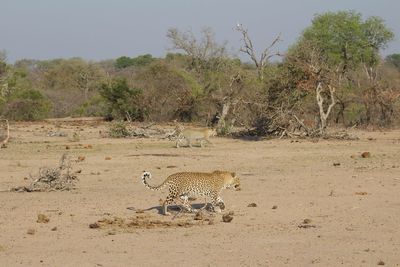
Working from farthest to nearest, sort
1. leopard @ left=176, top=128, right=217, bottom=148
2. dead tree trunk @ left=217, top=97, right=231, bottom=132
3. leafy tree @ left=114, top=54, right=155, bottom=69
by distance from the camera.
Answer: leafy tree @ left=114, top=54, right=155, bottom=69 → dead tree trunk @ left=217, top=97, right=231, bottom=132 → leopard @ left=176, top=128, right=217, bottom=148

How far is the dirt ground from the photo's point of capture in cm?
1027

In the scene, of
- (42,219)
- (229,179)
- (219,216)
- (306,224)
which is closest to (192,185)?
(219,216)

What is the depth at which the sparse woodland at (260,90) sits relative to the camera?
32.3m

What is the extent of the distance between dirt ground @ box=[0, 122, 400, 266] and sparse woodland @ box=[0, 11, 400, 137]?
789cm

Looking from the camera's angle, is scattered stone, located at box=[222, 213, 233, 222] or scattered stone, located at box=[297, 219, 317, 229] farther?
scattered stone, located at box=[222, 213, 233, 222]

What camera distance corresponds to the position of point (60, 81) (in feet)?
251

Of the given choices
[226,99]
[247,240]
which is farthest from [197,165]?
[226,99]

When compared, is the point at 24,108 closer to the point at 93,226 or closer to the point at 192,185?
the point at 192,185

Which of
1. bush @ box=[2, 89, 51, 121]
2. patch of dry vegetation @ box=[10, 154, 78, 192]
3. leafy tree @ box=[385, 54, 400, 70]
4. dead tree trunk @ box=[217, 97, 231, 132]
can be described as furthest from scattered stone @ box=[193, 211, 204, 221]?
leafy tree @ box=[385, 54, 400, 70]

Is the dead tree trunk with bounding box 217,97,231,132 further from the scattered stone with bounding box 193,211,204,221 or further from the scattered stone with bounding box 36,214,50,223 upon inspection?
the scattered stone with bounding box 36,214,50,223

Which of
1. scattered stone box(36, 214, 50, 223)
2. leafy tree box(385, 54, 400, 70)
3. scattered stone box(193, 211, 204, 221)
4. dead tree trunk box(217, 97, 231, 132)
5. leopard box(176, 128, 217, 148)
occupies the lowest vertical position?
scattered stone box(36, 214, 50, 223)

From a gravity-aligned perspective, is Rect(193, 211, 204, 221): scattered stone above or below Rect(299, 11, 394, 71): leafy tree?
below

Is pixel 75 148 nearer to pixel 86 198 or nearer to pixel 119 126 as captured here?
pixel 119 126

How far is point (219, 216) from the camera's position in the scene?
13227mm
